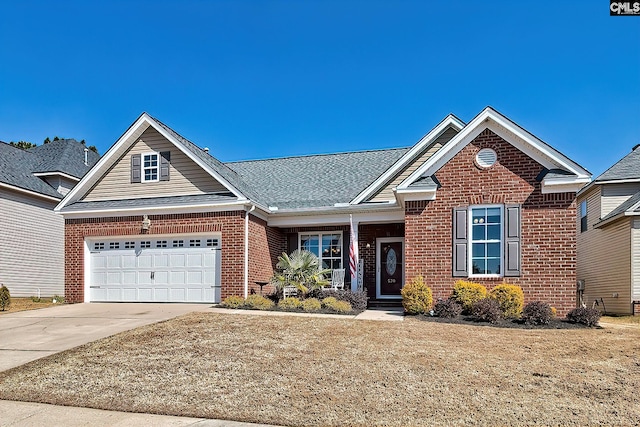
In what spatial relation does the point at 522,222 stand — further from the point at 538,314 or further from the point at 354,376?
the point at 354,376

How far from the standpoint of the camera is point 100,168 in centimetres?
1697

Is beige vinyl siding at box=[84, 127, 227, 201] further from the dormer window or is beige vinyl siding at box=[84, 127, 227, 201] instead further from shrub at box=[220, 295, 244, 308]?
shrub at box=[220, 295, 244, 308]

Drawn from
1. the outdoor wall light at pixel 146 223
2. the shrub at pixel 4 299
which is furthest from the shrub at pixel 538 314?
the shrub at pixel 4 299

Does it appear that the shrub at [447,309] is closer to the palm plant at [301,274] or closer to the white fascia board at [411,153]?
the palm plant at [301,274]

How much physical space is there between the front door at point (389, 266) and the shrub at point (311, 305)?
13.2 ft

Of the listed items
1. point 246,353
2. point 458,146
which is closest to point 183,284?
point 246,353

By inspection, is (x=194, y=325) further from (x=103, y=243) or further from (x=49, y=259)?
(x=49, y=259)

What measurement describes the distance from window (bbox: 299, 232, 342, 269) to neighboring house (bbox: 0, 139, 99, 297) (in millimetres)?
12158

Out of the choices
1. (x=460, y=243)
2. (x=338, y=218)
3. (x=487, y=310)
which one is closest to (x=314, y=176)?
(x=338, y=218)

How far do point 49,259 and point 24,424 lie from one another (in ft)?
59.5

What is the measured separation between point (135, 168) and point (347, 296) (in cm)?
863

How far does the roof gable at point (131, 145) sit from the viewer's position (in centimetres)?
1578

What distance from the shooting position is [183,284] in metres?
15.9

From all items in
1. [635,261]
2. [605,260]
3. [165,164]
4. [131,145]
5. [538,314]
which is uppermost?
[131,145]
